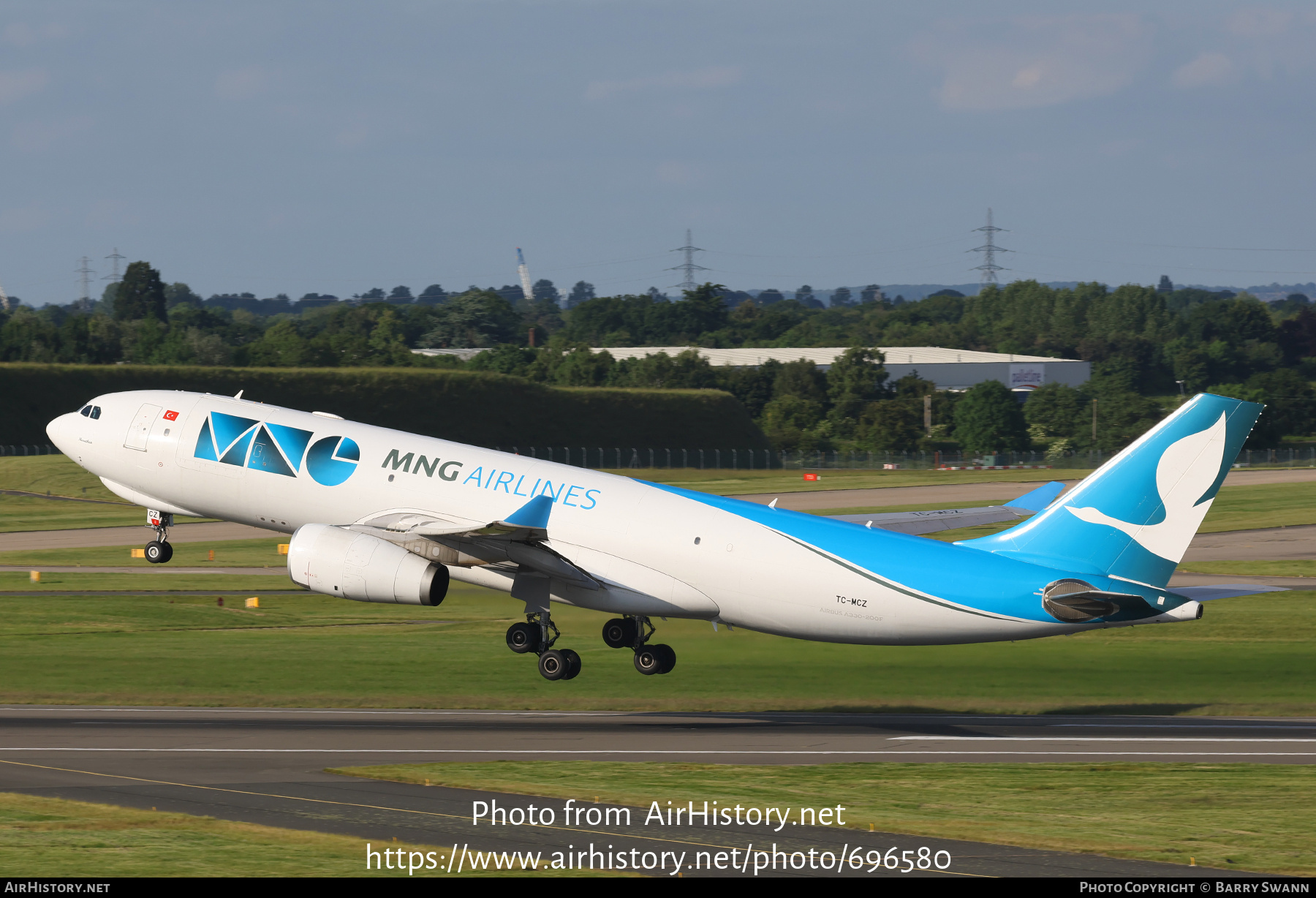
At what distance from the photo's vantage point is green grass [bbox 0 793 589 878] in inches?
989

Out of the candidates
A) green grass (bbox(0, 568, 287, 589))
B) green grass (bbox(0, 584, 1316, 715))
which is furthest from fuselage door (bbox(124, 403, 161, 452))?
green grass (bbox(0, 568, 287, 589))


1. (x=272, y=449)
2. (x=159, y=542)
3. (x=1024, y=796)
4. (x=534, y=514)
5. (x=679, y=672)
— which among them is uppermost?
(x=272, y=449)

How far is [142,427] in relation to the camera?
158ft

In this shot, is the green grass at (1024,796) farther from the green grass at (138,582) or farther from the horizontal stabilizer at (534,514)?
the green grass at (138,582)

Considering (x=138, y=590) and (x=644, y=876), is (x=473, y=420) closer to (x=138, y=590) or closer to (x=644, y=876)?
(x=138, y=590)

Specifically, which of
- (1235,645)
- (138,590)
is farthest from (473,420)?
(1235,645)

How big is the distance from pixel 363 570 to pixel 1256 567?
6737 cm

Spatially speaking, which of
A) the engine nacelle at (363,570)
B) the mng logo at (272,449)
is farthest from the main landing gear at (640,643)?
the mng logo at (272,449)

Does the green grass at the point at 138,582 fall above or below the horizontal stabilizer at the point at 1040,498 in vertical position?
below

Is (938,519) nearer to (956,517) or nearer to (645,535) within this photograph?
(956,517)

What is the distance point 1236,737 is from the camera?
43.1 m

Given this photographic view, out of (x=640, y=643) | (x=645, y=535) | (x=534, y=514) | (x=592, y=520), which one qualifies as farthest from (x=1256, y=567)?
(x=534, y=514)

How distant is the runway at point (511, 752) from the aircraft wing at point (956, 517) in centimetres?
615

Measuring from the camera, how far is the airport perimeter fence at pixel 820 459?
7156 inches
